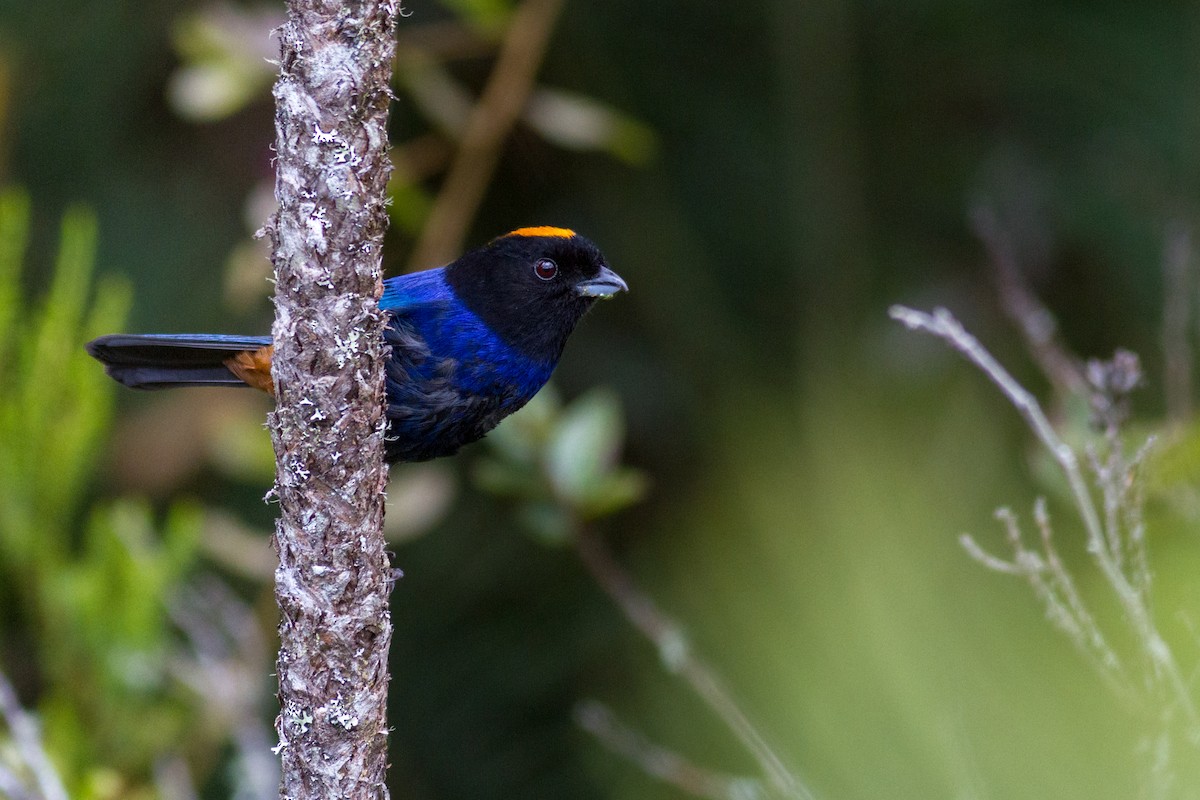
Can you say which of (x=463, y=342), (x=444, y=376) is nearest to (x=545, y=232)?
(x=463, y=342)

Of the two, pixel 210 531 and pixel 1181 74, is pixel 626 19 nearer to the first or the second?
pixel 1181 74

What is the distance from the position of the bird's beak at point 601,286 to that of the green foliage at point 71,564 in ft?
3.69

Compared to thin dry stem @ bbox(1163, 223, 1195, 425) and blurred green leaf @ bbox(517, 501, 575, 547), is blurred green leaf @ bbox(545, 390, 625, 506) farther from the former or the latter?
thin dry stem @ bbox(1163, 223, 1195, 425)

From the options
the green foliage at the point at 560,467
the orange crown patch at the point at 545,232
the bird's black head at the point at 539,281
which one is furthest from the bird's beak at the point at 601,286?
the green foliage at the point at 560,467

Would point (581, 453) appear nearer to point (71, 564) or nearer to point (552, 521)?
point (552, 521)

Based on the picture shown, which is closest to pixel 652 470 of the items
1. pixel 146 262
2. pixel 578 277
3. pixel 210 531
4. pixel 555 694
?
pixel 555 694

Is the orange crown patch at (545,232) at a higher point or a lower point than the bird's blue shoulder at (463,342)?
higher

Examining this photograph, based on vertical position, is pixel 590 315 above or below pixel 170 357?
above

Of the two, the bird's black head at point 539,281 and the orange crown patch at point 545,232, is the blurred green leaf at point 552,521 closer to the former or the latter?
the bird's black head at point 539,281

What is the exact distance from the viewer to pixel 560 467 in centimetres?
277

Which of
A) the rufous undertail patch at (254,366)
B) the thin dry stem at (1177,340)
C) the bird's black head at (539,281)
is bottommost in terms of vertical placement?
the rufous undertail patch at (254,366)

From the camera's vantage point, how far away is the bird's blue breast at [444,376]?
9.28ft

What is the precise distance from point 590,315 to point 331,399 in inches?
99.0

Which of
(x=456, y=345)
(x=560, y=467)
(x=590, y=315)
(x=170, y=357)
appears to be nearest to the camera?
(x=560, y=467)
